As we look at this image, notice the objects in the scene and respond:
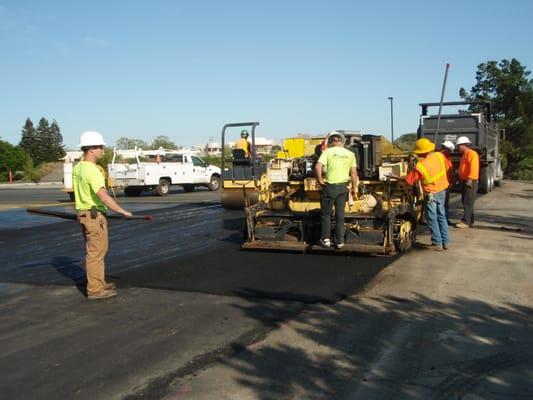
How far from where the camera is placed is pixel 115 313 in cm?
567

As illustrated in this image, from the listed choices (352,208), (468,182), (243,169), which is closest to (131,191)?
(243,169)

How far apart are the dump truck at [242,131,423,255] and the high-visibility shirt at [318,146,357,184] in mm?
619

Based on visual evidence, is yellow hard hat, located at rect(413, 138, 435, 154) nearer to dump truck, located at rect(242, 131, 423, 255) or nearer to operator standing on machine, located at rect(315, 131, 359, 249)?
dump truck, located at rect(242, 131, 423, 255)

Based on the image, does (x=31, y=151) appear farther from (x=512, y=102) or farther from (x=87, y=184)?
(x=87, y=184)

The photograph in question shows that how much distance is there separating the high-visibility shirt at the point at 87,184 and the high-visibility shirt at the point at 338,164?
3268 mm

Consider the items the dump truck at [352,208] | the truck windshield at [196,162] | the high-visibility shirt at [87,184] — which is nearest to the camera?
the high-visibility shirt at [87,184]

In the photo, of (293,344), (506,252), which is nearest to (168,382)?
(293,344)

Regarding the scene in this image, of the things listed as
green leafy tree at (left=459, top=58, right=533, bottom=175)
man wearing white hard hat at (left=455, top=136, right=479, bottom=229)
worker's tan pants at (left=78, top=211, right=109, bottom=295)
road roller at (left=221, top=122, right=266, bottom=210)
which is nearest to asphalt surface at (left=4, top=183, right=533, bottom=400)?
worker's tan pants at (left=78, top=211, right=109, bottom=295)

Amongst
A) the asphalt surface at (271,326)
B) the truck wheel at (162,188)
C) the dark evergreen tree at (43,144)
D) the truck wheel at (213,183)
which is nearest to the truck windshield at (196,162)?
the truck wheel at (213,183)

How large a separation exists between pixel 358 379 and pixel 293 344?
0.80 meters

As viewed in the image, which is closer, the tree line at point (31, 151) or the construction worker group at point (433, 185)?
the construction worker group at point (433, 185)

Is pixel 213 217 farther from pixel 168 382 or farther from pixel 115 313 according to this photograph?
pixel 168 382

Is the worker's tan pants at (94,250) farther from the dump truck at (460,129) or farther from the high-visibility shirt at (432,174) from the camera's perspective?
the dump truck at (460,129)

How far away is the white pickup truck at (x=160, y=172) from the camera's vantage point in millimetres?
24078
